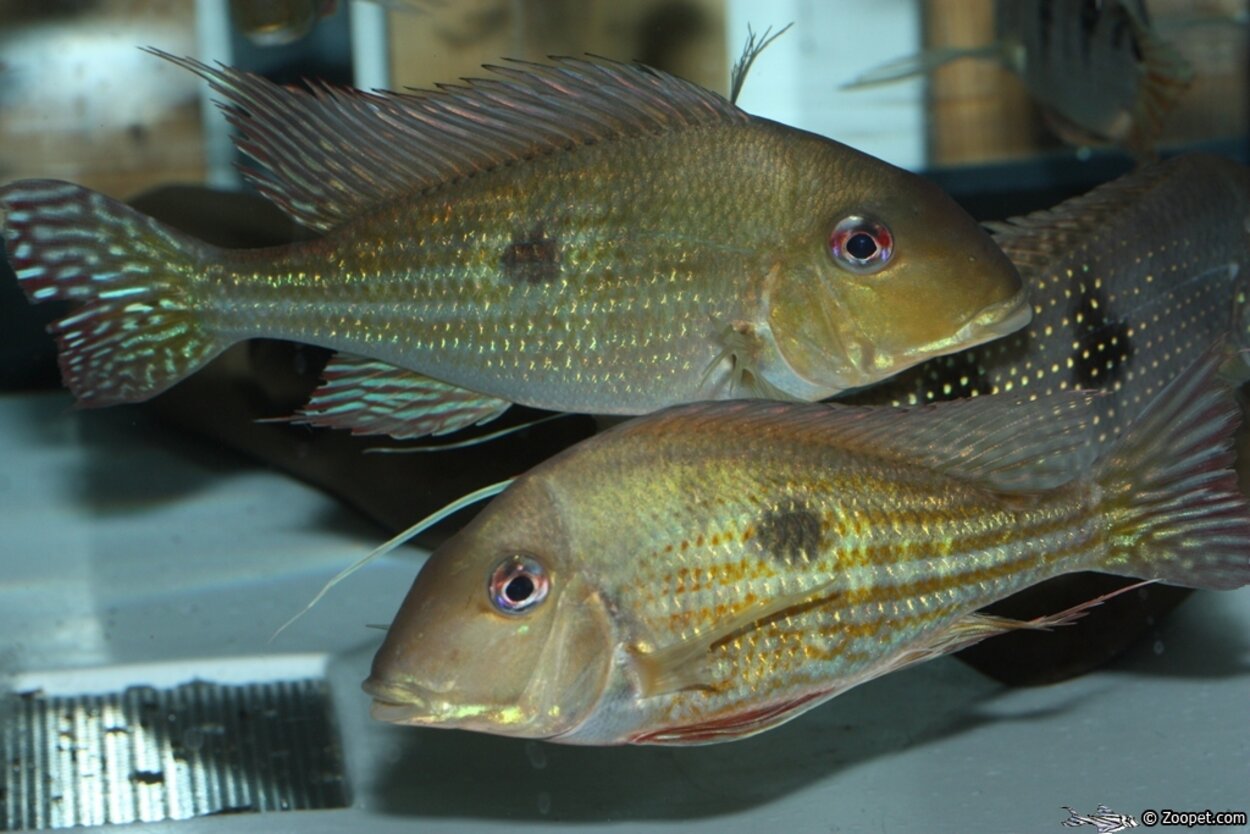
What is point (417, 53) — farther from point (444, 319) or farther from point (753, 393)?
point (753, 393)

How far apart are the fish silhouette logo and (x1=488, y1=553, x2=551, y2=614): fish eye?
0.91m

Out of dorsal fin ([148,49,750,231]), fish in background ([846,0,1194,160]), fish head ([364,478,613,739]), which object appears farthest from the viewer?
fish in background ([846,0,1194,160])

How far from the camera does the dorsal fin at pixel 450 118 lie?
133 cm

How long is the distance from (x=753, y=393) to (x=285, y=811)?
3.18 ft

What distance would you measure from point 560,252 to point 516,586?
0.42m

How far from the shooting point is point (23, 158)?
339 centimetres

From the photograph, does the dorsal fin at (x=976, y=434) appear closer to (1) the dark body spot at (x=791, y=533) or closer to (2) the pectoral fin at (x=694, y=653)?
(1) the dark body spot at (x=791, y=533)

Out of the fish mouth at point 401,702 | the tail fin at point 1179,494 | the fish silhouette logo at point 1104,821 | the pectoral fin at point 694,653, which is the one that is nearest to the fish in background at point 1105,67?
the tail fin at point 1179,494

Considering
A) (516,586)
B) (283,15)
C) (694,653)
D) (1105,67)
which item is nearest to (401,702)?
(516,586)

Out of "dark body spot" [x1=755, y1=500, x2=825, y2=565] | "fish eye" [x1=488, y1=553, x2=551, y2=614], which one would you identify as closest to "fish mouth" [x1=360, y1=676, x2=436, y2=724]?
"fish eye" [x1=488, y1=553, x2=551, y2=614]

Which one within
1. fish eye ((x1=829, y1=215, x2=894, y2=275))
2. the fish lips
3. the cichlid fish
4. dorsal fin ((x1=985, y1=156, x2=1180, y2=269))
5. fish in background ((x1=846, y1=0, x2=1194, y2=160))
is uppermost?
fish in background ((x1=846, y1=0, x2=1194, y2=160))

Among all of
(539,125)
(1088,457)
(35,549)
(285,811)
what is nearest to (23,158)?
(35,549)

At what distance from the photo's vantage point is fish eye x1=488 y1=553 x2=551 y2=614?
3.53 ft

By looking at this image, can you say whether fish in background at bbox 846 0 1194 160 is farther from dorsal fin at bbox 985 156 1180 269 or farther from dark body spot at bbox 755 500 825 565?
dark body spot at bbox 755 500 825 565
